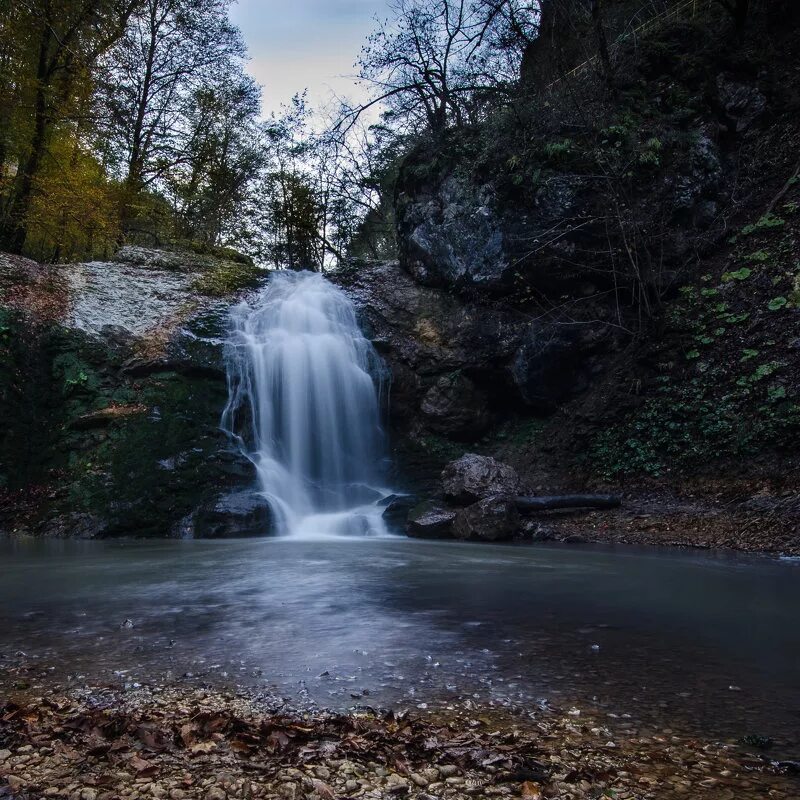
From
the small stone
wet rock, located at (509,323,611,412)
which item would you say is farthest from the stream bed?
wet rock, located at (509,323,611,412)

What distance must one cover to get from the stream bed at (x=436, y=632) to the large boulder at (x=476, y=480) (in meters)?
3.89

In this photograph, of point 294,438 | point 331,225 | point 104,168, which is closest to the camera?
point 294,438

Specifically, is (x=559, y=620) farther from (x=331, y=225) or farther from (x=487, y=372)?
(x=331, y=225)

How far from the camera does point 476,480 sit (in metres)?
11.4

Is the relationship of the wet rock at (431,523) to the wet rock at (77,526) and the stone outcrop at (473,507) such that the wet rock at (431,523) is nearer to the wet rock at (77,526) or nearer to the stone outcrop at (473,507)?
the stone outcrop at (473,507)

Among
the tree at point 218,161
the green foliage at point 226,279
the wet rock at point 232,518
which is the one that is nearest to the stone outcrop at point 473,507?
the wet rock at point 232,518

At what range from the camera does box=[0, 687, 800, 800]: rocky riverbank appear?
2.00m

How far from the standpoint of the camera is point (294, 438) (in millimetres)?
13164

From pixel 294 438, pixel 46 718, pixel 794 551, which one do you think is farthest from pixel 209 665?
pixel 294 438

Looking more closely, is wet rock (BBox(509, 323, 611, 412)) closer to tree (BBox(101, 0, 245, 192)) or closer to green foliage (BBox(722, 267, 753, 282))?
green foliage (BBox(722, 267, 753, 282))

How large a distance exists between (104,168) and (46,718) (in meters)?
19.7

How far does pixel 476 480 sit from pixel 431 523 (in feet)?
4.21

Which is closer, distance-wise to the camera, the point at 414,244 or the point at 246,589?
the point at 246,589

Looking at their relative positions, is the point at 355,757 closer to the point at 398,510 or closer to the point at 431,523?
the point at 431,523
